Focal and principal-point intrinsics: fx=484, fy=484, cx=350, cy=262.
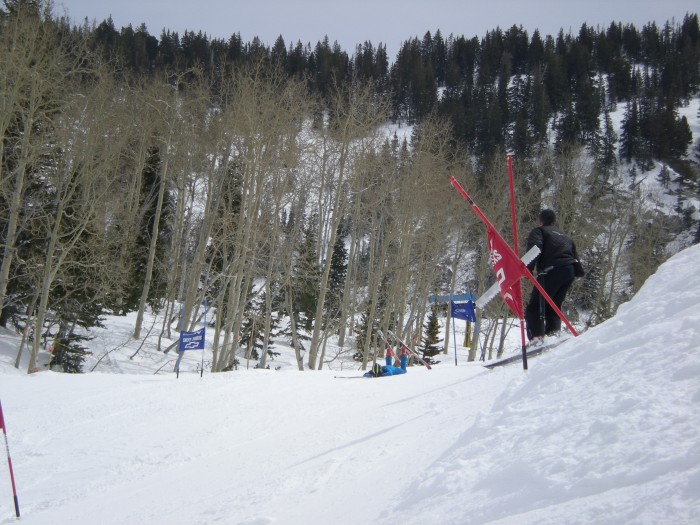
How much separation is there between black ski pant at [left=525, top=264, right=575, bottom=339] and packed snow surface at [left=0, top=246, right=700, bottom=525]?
1.10 metres

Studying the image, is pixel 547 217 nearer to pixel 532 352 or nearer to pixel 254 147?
pixel 532 352

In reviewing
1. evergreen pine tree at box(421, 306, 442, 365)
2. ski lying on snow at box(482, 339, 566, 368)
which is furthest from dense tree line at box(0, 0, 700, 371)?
ski lying on snow at box(482, 339, 566, 368)

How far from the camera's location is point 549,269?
23.7ft

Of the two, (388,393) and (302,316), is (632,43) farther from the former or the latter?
(388,393)

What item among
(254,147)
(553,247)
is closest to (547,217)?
(553,247)

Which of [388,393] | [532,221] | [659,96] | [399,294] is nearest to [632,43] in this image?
[659,96]

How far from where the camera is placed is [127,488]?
541cm

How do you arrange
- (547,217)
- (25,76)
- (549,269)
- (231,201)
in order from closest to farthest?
(549,269) → (547,217) → (25,76) → (231,201)

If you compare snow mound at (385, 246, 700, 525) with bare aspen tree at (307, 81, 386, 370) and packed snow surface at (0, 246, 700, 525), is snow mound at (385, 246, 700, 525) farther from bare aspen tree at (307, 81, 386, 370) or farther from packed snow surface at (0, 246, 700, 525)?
bare aspen tree at (307, 81, 386, 370)

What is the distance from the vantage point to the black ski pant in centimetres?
729

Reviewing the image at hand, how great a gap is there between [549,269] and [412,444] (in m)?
4.04

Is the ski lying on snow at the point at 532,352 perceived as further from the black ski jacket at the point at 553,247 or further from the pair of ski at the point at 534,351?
the black ski jacket at the point at 553,247

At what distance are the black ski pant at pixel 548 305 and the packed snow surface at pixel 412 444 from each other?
1.10 meters

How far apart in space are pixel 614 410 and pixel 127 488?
509 cm
